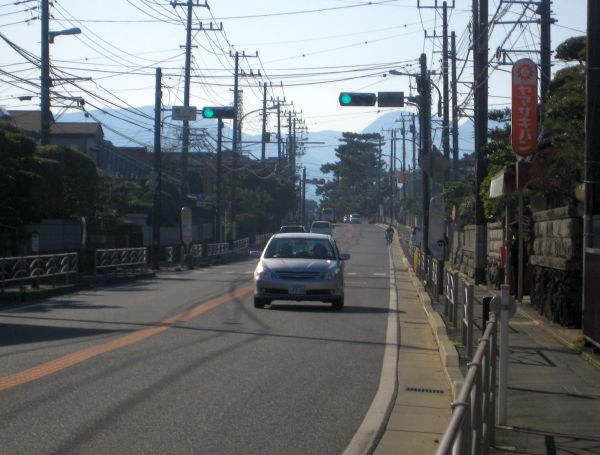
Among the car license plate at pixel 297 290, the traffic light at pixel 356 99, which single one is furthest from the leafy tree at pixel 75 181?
the car license plate at pixel 297 290

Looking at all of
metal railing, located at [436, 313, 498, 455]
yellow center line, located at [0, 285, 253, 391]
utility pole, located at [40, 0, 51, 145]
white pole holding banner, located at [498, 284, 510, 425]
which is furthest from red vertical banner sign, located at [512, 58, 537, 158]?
utility pole, located at [40, 0, 51, 145]

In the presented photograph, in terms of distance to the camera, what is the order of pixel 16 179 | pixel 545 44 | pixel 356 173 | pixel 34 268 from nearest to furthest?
pixel 34 268 → pixel 16 179 → pixel 545 44 → pixel 356 173

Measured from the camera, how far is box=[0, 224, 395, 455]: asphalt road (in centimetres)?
787

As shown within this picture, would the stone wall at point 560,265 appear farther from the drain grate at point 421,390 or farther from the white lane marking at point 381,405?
the drain grate at point 421,390

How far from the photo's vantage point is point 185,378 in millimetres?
10789

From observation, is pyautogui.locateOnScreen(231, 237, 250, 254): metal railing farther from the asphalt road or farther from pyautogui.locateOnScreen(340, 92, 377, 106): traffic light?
the asphalt road

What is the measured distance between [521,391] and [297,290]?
32.8 feet

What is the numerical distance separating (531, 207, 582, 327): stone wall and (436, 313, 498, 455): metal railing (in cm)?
762

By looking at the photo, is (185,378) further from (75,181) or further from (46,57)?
(75,181)

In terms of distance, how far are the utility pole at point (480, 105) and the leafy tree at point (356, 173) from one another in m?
111

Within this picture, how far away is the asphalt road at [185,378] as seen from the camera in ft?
25.8

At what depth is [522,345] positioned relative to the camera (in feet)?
47.0

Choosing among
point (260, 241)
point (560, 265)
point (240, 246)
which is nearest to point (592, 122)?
point (560, 265)

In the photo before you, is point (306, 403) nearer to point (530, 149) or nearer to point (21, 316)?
point (530, 149)
